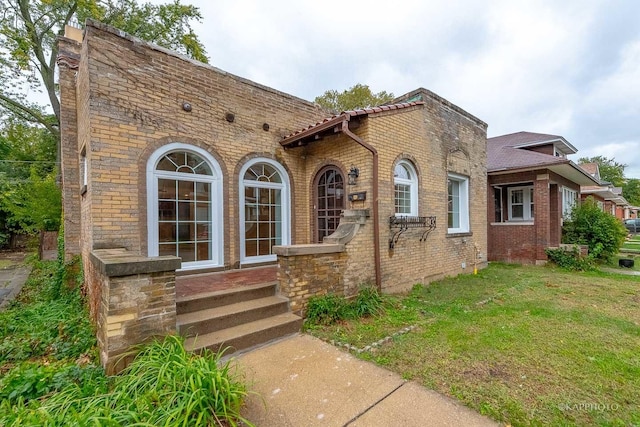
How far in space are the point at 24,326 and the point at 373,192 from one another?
240 inches

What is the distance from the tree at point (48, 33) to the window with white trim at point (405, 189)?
45.5 ft

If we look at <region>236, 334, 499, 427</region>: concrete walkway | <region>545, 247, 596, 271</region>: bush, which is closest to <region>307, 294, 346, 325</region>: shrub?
<region>236, 334, 499, 427</region>: concrete walkway

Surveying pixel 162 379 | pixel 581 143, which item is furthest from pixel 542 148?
pixel 581 143

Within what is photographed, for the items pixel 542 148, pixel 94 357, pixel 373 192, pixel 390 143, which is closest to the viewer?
pixel 94 357

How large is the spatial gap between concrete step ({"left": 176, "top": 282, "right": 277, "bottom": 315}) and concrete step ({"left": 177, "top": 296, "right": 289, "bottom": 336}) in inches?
2.0

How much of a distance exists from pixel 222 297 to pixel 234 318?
414mm

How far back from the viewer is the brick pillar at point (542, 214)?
9.61 meters

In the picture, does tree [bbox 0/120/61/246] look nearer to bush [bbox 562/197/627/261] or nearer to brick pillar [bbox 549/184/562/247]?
brick pillar [bbox 549/184/562/247]

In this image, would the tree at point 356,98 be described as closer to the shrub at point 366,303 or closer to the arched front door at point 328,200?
the arched front door at point 328,200

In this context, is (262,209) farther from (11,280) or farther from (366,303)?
(11,280)

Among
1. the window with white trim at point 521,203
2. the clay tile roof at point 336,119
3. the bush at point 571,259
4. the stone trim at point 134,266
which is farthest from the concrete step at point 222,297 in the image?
the window with white trim at point 521,203

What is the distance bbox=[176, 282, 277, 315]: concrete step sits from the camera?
3.65 metres

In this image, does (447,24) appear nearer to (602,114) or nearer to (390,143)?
(390,143)

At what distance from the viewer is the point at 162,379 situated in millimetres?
2209
